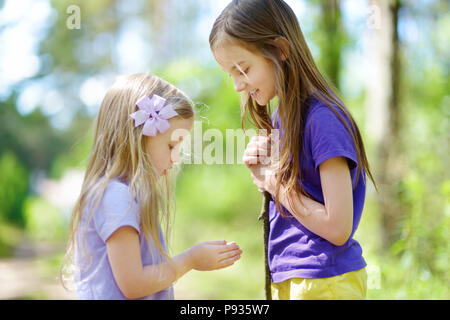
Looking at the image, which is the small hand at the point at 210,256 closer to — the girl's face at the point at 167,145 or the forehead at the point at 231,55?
the girl's face at the point at 167,145

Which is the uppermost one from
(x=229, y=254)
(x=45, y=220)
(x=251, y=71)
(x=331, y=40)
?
(x=331, y=40)

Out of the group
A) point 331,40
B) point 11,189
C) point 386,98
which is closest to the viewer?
point 386,98

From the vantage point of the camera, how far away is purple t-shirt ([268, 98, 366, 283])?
4.09 ft

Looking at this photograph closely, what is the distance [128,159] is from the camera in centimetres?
139

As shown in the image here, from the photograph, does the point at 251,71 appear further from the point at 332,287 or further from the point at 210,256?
the point at 332,287

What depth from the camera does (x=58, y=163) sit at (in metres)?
7.21

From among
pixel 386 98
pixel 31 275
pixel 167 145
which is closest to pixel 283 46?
pixel 167 145

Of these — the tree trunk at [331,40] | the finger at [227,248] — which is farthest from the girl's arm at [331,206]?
the tree trunk at [331,40]

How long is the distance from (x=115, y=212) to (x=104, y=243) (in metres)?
0.13

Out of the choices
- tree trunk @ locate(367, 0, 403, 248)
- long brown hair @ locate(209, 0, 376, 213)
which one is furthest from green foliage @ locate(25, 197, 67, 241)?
long brown hair @ locate(209, 0, 376, 213)

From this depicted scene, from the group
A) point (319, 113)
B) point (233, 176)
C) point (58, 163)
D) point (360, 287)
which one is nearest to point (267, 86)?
point (319, 113)

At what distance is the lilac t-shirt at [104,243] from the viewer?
1.26 metres

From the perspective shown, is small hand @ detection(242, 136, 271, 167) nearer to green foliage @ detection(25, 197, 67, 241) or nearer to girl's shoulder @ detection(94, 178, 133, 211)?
girl's shoulder @ detection(94, 178, 133, 211)

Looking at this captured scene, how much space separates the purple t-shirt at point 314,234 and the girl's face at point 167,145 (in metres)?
0.41
